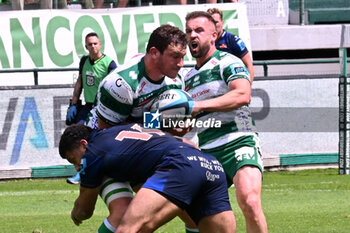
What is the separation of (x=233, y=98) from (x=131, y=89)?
1091 mm

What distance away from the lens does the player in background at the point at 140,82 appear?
20.2 feet

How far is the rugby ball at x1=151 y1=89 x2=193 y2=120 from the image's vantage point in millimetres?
6219

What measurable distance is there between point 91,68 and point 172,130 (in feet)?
25.5

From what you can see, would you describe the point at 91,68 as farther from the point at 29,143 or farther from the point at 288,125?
the point at 288,125

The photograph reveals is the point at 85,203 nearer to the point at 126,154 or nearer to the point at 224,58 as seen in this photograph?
the point at 126,154

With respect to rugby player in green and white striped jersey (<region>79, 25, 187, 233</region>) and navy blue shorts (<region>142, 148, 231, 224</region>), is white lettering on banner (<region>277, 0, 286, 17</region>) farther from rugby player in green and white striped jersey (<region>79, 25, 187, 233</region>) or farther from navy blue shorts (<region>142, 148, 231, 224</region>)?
navy blue shorts (<region>142, 148, 231, 224</region>)

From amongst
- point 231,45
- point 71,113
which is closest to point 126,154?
point 231,45

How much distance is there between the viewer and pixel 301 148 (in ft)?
51.4

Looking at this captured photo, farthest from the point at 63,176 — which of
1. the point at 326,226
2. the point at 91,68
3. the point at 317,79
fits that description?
the point at 326,226

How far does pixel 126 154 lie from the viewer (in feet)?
18.7

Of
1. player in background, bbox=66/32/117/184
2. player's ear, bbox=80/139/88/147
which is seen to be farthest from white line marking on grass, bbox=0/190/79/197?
player's ear, bbox=80/139/88/147

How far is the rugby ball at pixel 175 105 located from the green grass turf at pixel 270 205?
10.1 feet

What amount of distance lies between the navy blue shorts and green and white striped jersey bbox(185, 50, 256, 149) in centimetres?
171

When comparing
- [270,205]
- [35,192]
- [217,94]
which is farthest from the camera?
[35,192]
